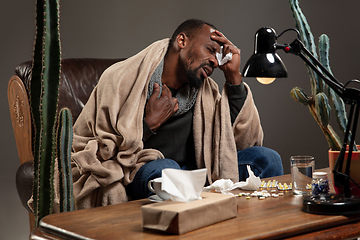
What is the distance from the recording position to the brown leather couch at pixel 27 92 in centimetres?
195

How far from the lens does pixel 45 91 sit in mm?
991

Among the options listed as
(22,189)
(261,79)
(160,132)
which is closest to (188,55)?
(160,132)

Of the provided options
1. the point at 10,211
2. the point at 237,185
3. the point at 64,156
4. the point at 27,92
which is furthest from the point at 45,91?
the point at 10,211

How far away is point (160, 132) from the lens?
1.95 meters

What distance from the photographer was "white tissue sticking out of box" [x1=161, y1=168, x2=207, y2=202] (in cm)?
90

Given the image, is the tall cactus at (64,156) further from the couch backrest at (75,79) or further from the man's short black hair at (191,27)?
the man's short black hair at (191,27)

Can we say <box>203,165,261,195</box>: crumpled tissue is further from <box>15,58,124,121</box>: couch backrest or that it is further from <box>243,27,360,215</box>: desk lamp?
<box>15,58,124,121</box>: couch backrest

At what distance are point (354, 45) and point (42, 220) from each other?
3255 mm

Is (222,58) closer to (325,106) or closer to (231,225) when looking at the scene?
(325,106)

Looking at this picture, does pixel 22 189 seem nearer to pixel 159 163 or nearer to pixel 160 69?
pixel 159 163

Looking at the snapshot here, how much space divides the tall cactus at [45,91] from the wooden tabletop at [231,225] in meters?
0.09

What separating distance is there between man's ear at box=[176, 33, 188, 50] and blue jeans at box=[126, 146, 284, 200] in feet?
1.92

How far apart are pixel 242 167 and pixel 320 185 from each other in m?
0.77

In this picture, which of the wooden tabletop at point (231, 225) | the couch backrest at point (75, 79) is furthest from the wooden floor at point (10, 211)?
the wooden tabletop at point (231, 225)
